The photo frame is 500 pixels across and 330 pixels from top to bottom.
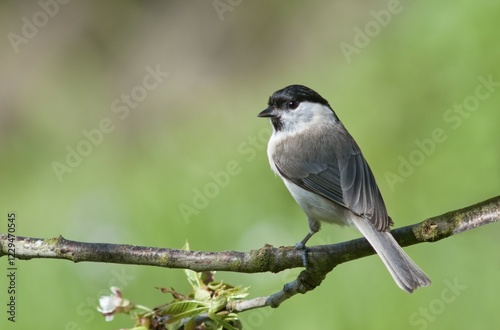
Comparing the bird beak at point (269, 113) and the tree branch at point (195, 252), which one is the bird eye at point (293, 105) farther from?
the tree branch at point (195, 252)

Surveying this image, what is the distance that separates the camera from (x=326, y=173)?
2.51m

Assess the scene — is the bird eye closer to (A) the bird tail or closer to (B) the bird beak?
(B) the bird beak

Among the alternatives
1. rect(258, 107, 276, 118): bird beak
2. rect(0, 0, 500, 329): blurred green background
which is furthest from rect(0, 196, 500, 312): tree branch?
rect(0, 0, 500, 329): blurred green background

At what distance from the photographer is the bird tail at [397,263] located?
203 cm

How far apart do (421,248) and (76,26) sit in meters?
3.73

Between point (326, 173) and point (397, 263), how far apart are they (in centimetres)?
52

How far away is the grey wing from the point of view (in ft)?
7.71

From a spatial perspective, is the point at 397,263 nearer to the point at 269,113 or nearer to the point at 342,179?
the point at 342,179

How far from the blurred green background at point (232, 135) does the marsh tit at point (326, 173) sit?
2.59 ft

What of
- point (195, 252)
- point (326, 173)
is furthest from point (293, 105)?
point (195, 252)

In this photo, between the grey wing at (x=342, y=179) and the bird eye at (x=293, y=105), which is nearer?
the grey wing at (x=342, y=179)

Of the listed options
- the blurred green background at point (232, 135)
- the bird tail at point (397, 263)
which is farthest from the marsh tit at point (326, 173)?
the blurred green background at point (232, 135)

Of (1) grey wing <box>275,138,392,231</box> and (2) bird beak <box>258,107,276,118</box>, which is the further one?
(2) bird beak <box>258,107,276,118</box>

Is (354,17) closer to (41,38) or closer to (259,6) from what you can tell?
(259,6)
